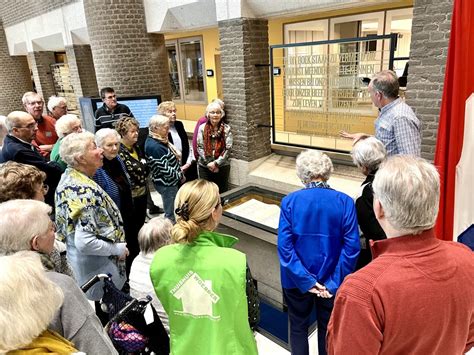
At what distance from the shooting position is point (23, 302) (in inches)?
42.0

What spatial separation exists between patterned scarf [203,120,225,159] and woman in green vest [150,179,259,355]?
3.21 m

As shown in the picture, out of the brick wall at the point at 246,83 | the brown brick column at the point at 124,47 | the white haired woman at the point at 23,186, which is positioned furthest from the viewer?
the brown brick column at the point at 124,47

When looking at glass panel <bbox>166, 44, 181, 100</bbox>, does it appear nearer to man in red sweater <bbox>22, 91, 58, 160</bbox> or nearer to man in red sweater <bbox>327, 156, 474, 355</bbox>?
man in red sweater <bbox>22, 91, 58, 160</bbox>

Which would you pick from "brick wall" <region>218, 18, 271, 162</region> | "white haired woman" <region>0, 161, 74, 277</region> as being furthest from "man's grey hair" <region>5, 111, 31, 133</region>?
"brick wall" <region>218, 18, 271, 162</region>

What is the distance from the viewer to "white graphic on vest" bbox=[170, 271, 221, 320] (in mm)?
1532

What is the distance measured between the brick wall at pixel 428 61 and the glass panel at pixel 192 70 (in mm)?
7426

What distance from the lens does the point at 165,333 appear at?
1995 millimetres

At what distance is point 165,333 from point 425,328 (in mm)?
1466

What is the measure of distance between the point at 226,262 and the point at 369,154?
125 cm

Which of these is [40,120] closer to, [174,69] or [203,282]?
[203,282]

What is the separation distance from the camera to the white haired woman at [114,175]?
2.92 m

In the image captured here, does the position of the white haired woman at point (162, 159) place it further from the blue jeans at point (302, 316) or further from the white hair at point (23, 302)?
the white hair at point (23, 302)

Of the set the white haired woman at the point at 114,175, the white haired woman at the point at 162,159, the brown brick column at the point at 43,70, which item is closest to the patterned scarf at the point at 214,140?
the white haired woman at the point at 162,159

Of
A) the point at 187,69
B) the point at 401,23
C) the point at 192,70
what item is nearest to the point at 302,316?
the point at 401,23
